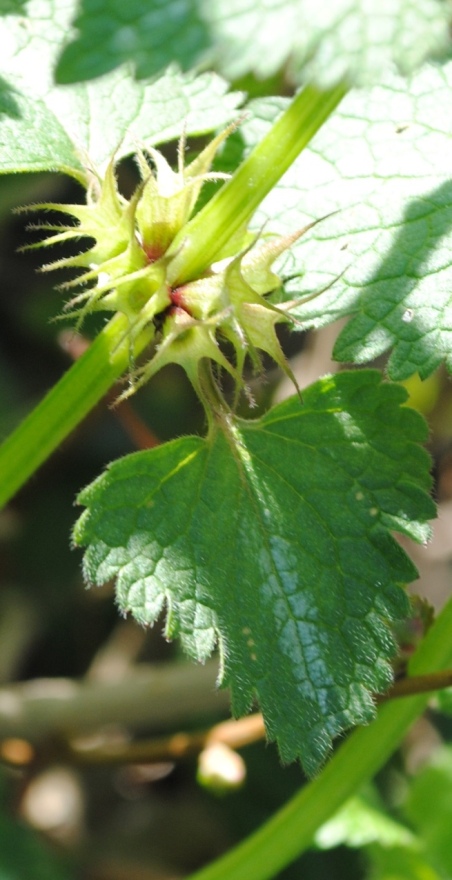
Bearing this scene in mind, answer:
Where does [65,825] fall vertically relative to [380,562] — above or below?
below

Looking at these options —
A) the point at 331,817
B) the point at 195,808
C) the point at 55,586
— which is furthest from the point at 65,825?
the point at 331,817

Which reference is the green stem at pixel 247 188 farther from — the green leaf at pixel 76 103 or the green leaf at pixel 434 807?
the green leaf at pixel 434 807

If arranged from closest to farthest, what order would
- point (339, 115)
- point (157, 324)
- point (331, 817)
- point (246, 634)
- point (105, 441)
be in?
1. point (157, 324)
2. point (246, 634)
3. point (339, 115)
4. point (331, 817)
5. point (105, 441)

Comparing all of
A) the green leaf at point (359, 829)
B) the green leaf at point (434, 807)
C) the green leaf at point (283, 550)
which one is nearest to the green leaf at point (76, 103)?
the green leaf at point (283, 550)

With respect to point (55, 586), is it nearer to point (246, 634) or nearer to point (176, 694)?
point (176, 694)

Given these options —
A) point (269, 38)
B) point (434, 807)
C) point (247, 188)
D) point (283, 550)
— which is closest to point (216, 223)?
point (247, 188)

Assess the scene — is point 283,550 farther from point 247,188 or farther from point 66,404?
point 247,188
